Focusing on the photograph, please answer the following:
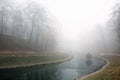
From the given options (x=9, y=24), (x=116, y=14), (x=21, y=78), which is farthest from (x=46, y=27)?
(x=21, y=78)

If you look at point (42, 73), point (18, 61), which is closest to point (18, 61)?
point (18, 61)

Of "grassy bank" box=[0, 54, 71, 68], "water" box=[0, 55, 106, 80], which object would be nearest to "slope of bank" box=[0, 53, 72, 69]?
"grassy bank" box=[0, 54, 71, 68]

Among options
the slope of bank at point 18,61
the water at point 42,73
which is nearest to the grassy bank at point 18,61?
the slope of bank at point 18,61

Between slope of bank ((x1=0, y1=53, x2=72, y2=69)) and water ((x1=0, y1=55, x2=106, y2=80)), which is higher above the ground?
slope of bank ((x1=0, y1=53, x2=72, y2=69))

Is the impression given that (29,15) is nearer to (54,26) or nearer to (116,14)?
(54,26)

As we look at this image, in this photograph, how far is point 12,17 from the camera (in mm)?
83500

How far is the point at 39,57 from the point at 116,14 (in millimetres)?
Answer: 31300

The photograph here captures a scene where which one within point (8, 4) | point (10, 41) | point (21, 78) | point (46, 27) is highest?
point (8, 4)

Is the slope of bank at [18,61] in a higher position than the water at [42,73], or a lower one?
higher

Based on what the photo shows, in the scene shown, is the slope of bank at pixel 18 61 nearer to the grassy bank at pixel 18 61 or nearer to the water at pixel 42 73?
the grassy bank at pixel 18 61

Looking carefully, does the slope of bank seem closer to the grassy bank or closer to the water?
the grassy bank

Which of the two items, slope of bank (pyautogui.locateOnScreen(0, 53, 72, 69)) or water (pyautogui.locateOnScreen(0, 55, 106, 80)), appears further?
slope of bank (pyautogui.locateOnScreen(0, 53, 72, 69))

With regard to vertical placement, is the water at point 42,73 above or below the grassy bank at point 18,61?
below

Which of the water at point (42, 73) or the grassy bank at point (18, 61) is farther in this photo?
the grassy bank at point (18, 61)
